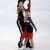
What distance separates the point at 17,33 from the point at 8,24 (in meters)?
0.41

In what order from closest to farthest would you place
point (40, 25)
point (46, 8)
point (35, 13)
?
point (40, 25) → point (35, 13) → point (46, 8)

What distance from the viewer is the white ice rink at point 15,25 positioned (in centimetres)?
259

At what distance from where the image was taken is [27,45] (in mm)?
2404

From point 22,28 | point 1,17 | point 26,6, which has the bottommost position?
point 1,17

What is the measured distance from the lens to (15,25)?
318 cm

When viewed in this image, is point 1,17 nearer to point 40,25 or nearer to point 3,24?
point 3,24

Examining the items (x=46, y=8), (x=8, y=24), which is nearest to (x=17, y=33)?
(x=8, y=24)

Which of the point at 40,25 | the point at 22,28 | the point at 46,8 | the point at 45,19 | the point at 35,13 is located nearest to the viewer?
the point at 22,28

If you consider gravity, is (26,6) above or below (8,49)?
above

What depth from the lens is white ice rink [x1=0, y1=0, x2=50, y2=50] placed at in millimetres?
2594

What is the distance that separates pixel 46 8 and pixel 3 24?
982 mm

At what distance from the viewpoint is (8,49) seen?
2465 mm

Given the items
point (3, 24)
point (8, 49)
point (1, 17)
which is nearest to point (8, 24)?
point (3, 24)

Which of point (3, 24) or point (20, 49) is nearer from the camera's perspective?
point (20, 49)
